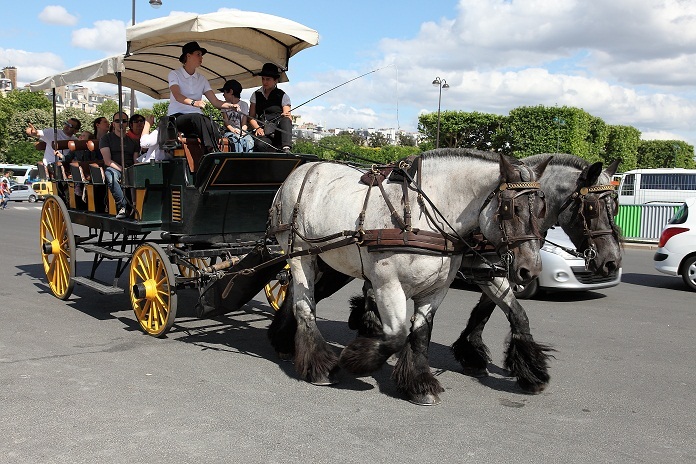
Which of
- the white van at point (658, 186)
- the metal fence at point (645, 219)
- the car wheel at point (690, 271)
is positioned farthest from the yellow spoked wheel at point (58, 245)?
the white van at point (658, 186)

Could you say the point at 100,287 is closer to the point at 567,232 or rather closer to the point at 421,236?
the point at 421,236

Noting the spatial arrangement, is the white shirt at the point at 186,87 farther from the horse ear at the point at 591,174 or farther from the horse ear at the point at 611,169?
the horse ear at the point at 611,169

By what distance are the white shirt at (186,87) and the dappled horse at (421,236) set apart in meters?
2.61

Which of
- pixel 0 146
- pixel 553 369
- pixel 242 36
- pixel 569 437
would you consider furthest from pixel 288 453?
pixel 0 146

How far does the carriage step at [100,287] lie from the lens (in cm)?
730

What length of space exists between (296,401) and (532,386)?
184 centimetres

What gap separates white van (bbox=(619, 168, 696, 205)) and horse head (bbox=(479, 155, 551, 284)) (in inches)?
802

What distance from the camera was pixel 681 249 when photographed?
11.3 meters

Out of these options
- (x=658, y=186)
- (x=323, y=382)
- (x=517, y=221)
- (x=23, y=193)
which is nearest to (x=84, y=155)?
(x=323, y=382)

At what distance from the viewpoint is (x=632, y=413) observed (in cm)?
489

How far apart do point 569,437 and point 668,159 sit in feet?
157

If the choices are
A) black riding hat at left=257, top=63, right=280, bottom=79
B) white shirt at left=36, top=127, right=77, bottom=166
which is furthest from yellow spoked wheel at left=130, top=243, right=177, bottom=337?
white shirt at left=36, top=127, right=77, bottom=166

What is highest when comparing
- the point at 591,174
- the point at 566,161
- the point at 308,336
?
the point at 566,161

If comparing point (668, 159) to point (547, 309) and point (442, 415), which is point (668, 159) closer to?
point (547, 309)
